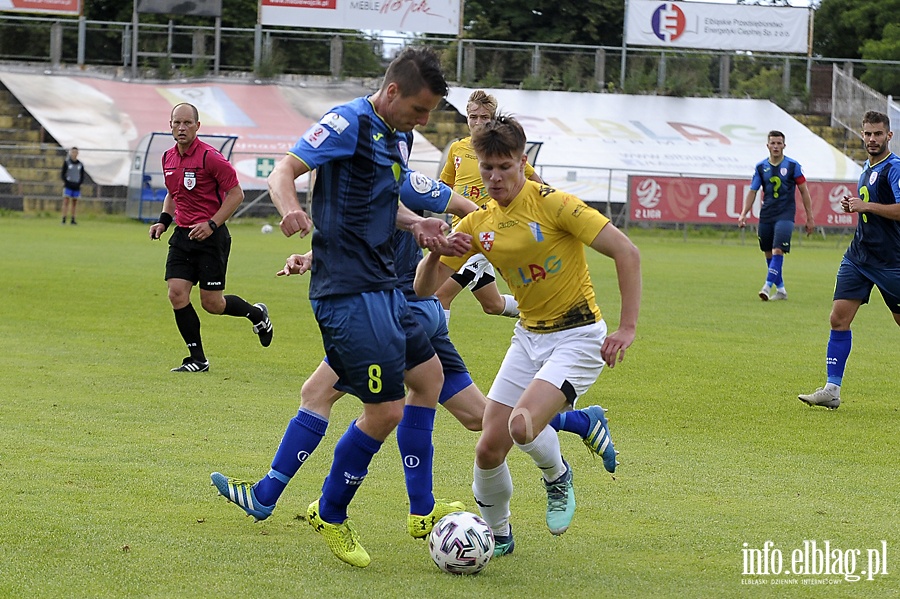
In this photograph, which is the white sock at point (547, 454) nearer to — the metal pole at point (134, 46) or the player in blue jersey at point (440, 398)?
the player in blue jersey at point (440, 398)

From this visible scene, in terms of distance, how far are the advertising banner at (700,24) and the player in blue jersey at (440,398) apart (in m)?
35.9

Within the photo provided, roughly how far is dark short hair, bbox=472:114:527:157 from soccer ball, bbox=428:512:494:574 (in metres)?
1.57

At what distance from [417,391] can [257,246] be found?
19757 mm

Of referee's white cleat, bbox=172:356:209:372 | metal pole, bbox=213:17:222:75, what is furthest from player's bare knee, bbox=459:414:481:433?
metal pole, bbox=213:17:222:75

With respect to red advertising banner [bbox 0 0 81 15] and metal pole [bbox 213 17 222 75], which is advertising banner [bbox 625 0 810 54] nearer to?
metal pole [bbox 213 17 222 75]

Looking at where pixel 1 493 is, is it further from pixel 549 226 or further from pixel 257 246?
pixel 257 246

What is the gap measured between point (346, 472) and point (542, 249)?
1307mm

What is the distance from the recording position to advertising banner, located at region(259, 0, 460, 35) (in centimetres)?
3900

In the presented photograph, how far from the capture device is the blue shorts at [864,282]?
8789mm

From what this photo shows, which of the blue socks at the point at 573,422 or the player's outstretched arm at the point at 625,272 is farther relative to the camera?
the blue socks at the point at 573,422

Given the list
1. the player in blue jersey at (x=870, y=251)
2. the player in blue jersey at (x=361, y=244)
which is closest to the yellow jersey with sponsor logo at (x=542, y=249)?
the player in blue jersey at (x=361, y=244)

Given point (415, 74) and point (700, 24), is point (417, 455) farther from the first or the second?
point (700, 24)

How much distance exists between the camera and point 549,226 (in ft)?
17.3

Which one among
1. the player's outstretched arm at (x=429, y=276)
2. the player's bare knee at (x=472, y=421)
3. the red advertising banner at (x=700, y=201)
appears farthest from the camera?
the red advertising banner at (x=700, y=201)
